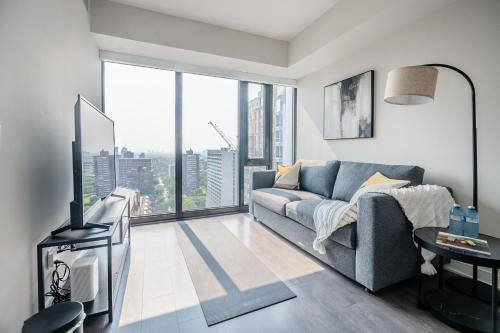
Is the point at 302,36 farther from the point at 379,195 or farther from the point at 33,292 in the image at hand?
the point at 33,292

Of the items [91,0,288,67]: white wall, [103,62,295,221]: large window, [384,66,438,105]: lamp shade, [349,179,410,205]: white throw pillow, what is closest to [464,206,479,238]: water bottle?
[349,179,410,205]: white throw pillow

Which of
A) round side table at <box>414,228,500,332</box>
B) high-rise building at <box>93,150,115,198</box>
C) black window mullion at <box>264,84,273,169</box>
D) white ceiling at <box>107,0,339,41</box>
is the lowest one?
round side table at <box>414,228,500,332</box>

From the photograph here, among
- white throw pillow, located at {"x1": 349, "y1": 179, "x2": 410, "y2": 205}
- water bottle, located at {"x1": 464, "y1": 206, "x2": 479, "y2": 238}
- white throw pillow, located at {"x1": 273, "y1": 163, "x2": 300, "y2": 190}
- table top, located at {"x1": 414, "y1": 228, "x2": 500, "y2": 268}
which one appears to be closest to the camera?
table top, located at {"x1": 414, "y1": 228, "x2": 500, "y2": 268}

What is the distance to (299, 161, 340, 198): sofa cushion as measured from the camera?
314 centimetres

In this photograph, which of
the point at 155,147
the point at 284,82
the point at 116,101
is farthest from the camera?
the point at 284,82

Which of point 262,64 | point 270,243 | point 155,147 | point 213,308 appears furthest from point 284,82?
point 213,308

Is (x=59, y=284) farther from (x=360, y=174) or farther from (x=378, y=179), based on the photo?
(x=360, y=174)

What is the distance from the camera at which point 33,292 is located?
135cm

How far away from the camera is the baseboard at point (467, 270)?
6.29 ft

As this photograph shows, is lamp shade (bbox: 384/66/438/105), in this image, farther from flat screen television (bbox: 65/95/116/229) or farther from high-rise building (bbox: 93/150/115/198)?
high-rise building (bbox: 93/150/115/198)

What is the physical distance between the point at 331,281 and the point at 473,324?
85 centimetres

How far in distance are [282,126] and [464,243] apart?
11.0 feet

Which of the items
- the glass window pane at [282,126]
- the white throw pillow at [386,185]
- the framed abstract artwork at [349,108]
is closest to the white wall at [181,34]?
the glass window pane at [282,126]

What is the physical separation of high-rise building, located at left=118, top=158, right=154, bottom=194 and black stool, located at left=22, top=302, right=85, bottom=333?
8.07ft
